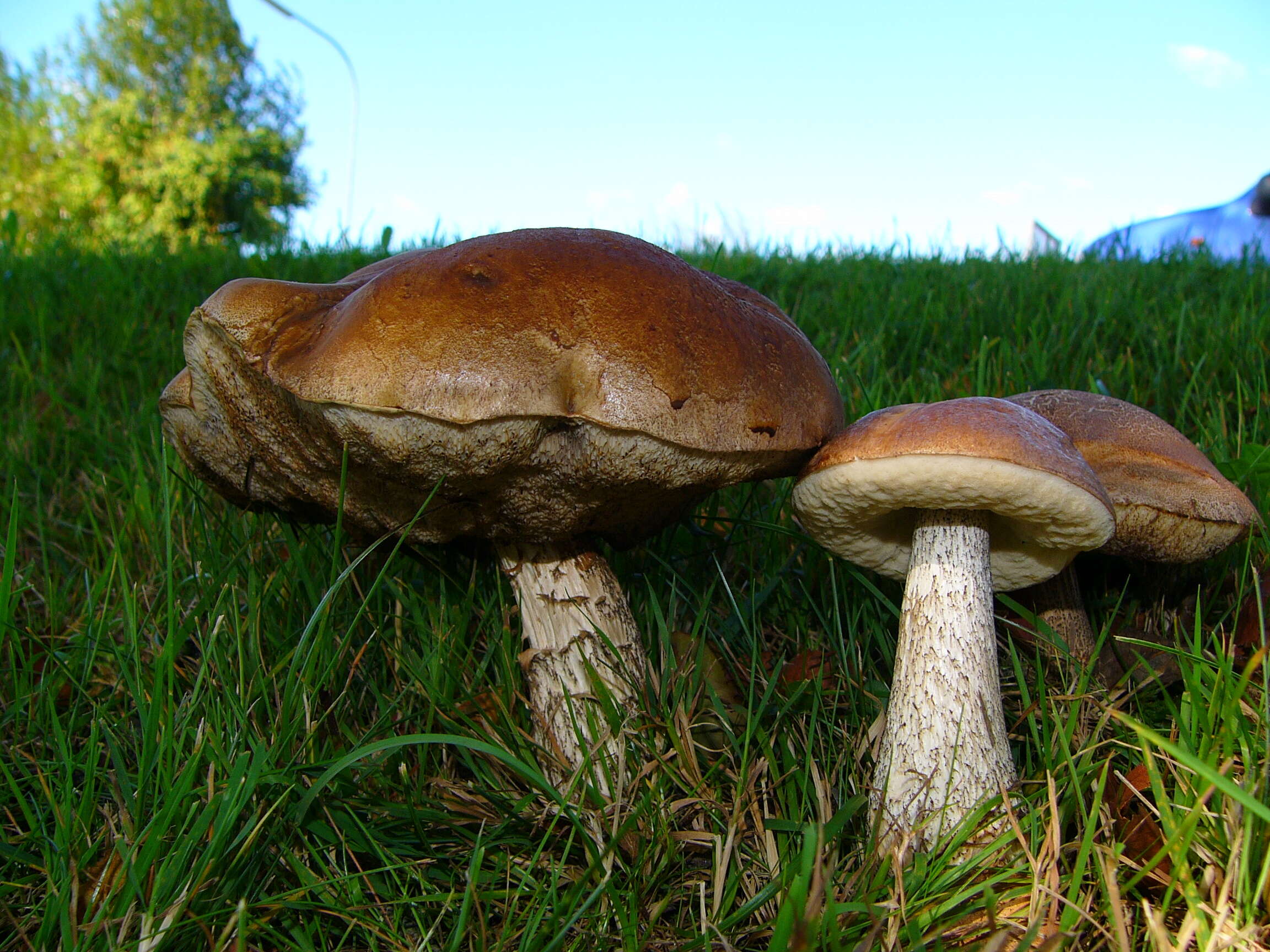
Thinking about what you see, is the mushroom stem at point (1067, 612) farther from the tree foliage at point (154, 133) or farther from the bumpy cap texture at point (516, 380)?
the tree foliage at point (154, 133)

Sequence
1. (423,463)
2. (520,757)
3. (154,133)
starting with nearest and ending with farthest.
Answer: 1. (423,463)
2. (520,757)
3. (154,133)

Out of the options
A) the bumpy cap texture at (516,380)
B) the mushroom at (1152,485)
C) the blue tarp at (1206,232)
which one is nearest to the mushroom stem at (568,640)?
the bumpy cap texture at (516,380)

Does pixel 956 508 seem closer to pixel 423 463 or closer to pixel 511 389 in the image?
pixel 511 389

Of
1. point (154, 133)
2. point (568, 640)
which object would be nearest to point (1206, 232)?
point (568, 640)

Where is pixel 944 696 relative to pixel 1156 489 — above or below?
below

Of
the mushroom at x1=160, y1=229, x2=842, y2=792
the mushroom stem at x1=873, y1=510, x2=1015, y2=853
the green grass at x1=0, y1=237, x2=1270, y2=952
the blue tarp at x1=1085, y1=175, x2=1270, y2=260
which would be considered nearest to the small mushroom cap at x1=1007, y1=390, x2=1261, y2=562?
the green grass at x1=0, y1=237, x2=1270, y2=952

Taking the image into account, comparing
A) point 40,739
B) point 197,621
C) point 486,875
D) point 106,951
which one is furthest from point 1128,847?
point 40,739

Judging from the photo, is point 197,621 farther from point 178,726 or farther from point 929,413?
point 929,413
